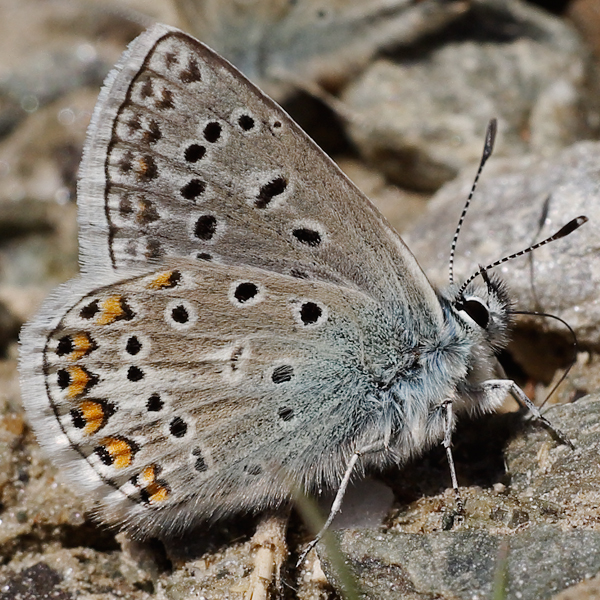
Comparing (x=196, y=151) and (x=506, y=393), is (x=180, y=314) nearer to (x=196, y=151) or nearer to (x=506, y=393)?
(x=196, y=151)

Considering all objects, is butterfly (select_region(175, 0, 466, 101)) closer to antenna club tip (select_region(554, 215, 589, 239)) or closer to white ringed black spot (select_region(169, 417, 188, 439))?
antenna club tip (select_region(554, 215, 589, 239))

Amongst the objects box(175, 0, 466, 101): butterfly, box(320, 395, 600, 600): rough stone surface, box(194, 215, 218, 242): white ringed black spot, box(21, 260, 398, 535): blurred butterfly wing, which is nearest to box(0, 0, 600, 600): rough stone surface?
box(320, 395, 600, 600): rough stone surface

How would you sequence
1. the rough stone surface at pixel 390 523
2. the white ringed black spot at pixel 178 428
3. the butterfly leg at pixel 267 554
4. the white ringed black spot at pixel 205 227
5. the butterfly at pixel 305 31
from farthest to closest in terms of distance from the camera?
the butterfly at pixel 305 31 → the white ringed black spot at pixel 205 227 → the white ringed black spot at pixel 178 428 → the butterfly leg at pixel 267 554 → the rough stone surface at pixel 390 523

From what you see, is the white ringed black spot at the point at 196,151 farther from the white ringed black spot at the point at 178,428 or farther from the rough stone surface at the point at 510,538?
the rough stone surface at the point at 510,538

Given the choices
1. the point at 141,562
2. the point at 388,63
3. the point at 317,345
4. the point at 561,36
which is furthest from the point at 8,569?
the point at 561,36

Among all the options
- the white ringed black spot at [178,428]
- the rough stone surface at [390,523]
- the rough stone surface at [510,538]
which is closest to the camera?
the rough stone surface at [510,538]

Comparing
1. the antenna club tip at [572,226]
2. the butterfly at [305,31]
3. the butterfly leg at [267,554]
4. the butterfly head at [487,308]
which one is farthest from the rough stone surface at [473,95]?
the butterfly leg at [267,554]

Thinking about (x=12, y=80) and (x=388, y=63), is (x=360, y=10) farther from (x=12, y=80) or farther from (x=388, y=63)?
(x=12, y=80)
